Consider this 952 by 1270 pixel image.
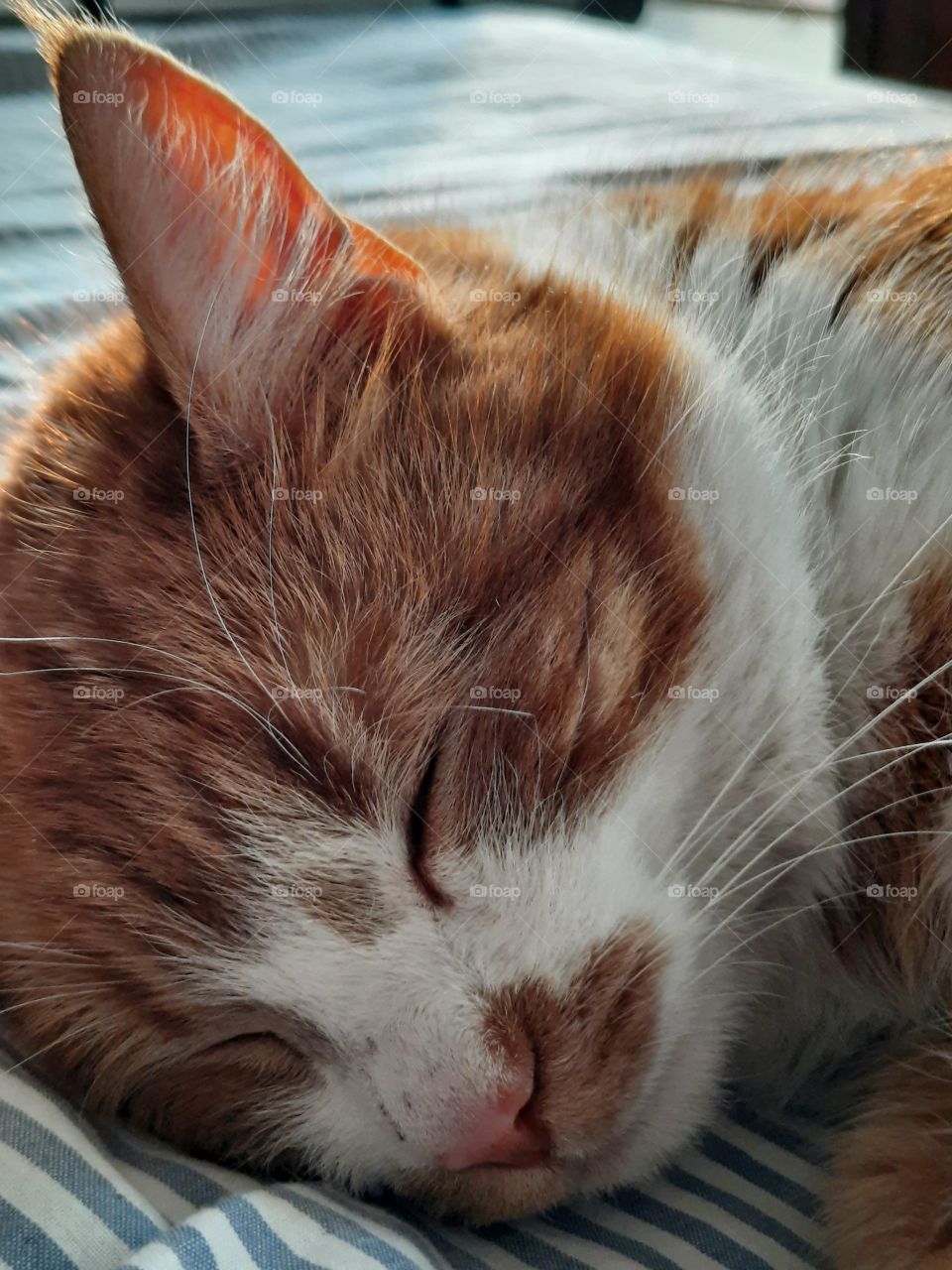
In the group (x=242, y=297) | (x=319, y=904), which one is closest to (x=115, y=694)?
(x=319, y=904)

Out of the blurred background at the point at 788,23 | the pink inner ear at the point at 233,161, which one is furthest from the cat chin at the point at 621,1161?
the blurred background at the point at 788,23

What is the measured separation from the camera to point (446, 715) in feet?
3.08

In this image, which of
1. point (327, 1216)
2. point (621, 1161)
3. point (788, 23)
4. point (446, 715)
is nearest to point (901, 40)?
point (788, 23)

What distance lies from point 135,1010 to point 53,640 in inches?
13.2

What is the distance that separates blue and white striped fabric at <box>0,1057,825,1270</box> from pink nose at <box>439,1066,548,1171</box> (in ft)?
0.26

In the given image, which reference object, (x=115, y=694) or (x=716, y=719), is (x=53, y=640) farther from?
(x=716, y=719)

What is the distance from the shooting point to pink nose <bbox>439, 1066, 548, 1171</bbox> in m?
0.87

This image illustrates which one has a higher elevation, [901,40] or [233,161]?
[901,40]

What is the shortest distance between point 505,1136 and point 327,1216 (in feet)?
0.48

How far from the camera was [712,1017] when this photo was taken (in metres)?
1.00

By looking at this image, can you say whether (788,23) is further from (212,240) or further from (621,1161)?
(621,1161)

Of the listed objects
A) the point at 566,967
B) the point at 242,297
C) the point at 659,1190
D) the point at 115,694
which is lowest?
the point at 659,1190

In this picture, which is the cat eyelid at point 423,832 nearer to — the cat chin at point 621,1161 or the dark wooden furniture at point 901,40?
the cat chin at point 621,1161

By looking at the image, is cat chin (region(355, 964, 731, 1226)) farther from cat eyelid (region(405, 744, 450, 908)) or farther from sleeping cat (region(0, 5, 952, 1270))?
cat eyelid (region(405, 744, 450, 908))
